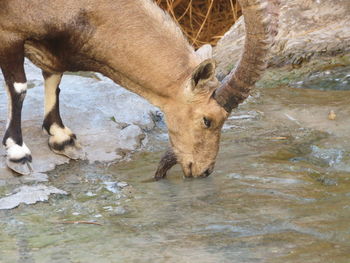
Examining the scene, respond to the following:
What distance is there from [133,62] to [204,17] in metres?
6.74

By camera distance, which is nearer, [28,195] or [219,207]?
[219,207]

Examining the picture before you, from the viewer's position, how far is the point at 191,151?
571cm

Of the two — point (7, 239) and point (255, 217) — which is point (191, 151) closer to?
point (255, 217)

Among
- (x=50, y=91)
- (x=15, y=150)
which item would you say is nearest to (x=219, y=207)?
(x=15, y=150)

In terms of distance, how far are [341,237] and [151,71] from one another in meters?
2.16

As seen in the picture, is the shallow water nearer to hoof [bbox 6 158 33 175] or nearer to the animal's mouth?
the animal's mouth

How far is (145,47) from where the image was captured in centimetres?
550

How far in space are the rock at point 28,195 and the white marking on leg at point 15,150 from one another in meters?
0.48

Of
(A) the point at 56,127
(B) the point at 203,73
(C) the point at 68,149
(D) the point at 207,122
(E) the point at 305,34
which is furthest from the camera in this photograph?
(E) the point at 305,34

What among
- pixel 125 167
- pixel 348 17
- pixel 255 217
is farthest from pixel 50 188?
pixel 348 17

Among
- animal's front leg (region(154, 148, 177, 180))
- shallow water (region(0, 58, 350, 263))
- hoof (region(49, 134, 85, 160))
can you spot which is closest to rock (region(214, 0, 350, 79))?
shallow water (region(0, 58, 350, 263))

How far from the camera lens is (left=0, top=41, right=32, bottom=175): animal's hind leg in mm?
5547

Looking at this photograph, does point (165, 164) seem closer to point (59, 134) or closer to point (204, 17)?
point (59, 134)

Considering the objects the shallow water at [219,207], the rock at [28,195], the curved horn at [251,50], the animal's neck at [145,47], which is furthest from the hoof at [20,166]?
the curved horn at [251,50]
